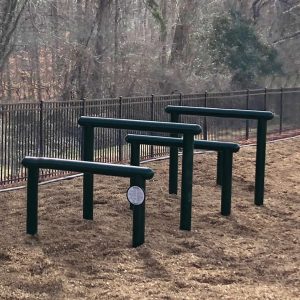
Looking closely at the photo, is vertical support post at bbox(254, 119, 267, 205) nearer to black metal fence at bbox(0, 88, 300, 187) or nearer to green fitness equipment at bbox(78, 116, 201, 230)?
green fitness equipment at bbox(78, 116, 201, 230)

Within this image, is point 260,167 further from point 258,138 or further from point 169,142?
point 169,142

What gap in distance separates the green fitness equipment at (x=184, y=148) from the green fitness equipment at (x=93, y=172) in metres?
0.52

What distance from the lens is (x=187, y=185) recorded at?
9141mm

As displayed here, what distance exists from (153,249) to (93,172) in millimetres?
1038

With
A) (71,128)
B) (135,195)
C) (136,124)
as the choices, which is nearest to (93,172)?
(135,195)

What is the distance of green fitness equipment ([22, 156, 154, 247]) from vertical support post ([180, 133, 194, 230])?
993mm

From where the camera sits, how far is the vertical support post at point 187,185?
9031 millimetres

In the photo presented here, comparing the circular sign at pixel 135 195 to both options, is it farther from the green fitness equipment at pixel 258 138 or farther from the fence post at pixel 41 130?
Result: the fence post at pixel 41 130

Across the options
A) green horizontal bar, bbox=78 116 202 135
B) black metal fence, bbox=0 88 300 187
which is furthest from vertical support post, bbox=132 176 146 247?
black metal fence, bbox=0 88 300 187

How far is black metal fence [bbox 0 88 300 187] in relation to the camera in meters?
12.1

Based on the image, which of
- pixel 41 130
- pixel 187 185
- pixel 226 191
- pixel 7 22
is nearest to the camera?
pixel 187 185

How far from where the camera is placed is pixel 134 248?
8.02 metres

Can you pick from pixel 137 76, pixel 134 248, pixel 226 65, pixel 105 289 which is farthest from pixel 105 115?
pixel 226 65

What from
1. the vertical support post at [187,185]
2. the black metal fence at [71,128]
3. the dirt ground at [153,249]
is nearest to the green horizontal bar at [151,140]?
the dirt ground at [153,249]
